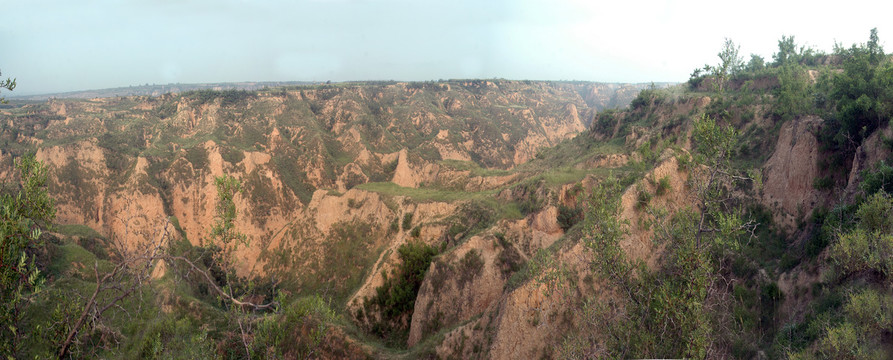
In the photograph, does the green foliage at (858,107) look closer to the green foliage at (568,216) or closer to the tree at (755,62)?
the green foliage at (568,216)

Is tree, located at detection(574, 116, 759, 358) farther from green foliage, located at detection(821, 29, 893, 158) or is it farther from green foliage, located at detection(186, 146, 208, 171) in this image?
green foliage, located at detection(186, 146, 208, 171)

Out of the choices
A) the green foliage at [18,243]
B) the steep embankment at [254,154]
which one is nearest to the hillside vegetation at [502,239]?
the green foliage at [18,243]

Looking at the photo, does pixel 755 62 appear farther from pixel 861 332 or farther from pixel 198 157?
pixel 198 157

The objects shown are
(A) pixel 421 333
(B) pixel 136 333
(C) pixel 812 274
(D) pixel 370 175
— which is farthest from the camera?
(D) pixel 370 175

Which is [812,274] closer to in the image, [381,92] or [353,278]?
[353,278]

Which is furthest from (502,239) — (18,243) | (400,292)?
(18,243)

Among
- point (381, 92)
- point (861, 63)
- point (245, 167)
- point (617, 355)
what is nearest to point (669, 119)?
point (861, 63)

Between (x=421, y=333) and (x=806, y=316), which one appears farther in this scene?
(x=421, y=333)

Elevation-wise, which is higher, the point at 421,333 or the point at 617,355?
the point at 617,355
